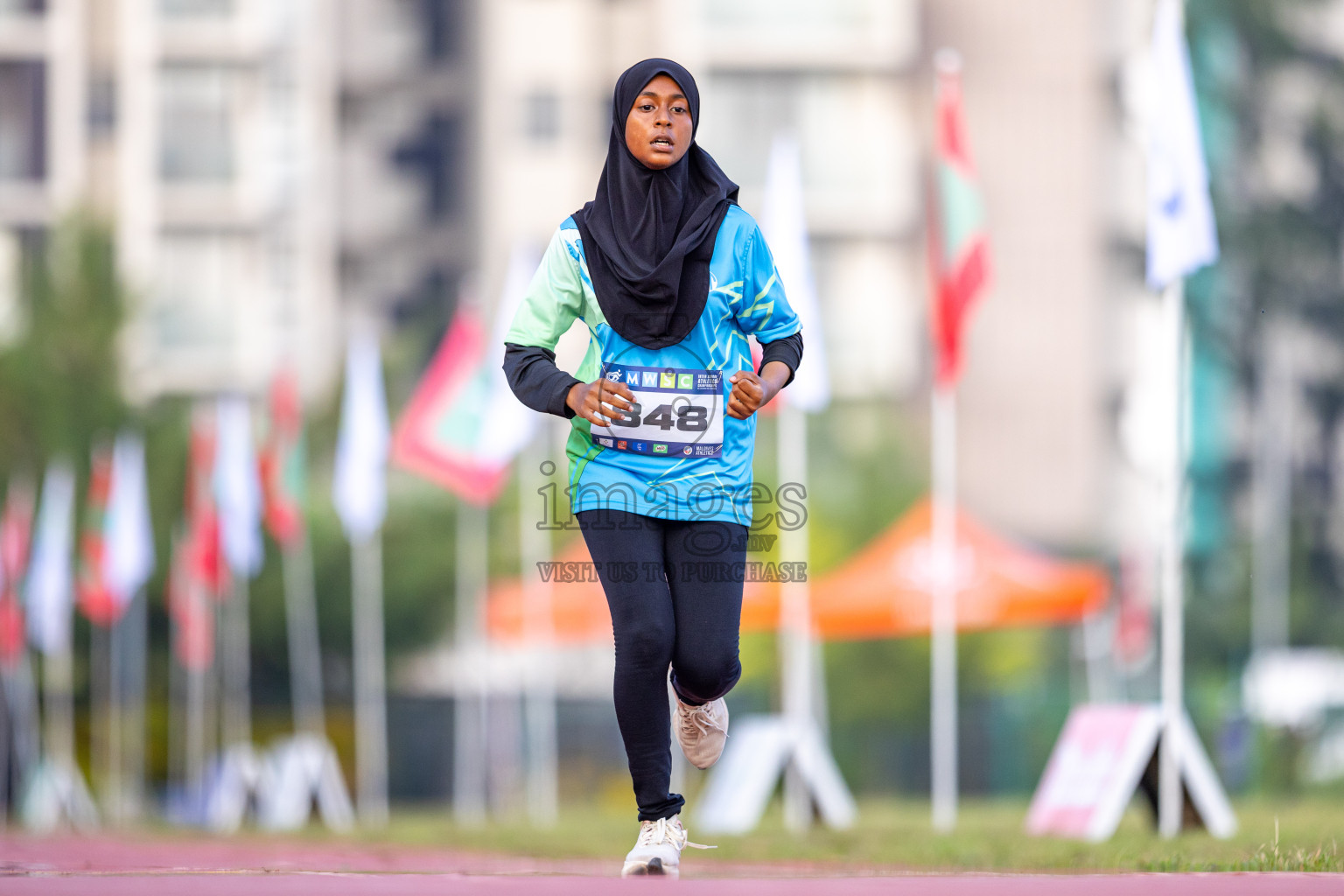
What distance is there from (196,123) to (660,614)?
49.7 metres

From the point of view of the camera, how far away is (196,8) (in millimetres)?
53500

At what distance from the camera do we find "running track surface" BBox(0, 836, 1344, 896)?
4941 mm

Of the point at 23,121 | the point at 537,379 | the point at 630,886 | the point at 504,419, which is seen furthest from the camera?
the point at 23,121

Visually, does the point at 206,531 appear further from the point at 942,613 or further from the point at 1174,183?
the point at 1174,183

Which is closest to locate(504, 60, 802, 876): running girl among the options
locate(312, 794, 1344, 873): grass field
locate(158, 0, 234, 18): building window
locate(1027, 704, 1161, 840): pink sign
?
locate(312, 794, 1344, 873): grass field

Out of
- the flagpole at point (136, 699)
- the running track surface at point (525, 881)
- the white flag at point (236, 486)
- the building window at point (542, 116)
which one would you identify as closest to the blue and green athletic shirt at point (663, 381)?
the running track surface at point (525, 881)

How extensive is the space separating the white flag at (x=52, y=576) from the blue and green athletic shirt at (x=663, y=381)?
26898 mm

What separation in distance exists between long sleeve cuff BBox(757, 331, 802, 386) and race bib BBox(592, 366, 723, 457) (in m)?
0.26

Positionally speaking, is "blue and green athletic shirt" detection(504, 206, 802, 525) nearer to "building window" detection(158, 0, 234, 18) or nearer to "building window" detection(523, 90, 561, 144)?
"building window" detection(523, 90, 561, 144)

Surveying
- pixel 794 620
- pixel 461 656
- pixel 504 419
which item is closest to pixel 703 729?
pixel 794 620

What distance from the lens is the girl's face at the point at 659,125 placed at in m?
5.70

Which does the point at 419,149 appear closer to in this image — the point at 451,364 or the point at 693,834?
the point at 451,364

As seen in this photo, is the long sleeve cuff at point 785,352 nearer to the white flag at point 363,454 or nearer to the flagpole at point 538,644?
the flagpole at point 538,644

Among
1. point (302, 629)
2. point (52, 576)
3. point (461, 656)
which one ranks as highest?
point (52, 576)
